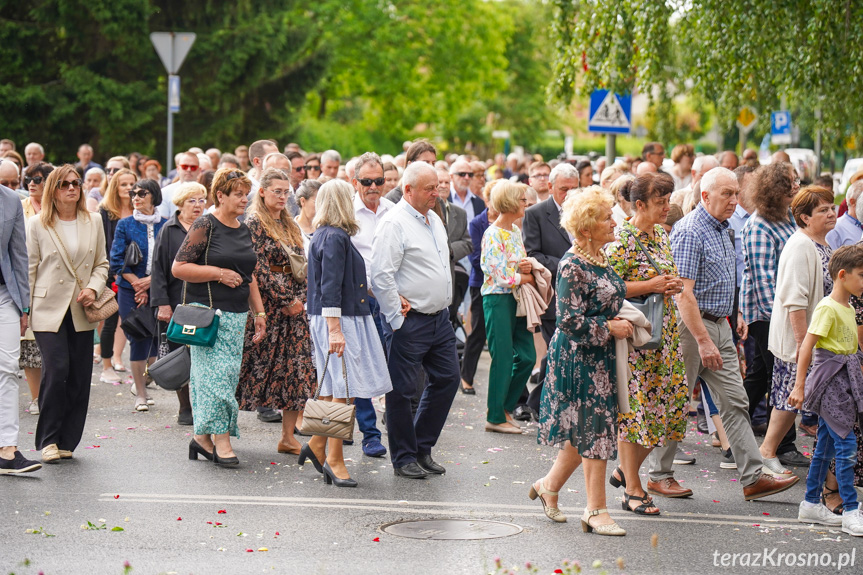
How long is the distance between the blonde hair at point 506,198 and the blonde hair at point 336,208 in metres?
2.34

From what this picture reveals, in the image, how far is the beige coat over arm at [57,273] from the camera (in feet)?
27.8

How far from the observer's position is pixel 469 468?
8547 millimetres

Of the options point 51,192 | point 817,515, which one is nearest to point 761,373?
point 817,515

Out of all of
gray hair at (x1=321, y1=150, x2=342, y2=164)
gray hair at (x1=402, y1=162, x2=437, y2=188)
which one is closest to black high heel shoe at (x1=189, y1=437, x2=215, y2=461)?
gray hair at (x1=402, y1=162, x2=437, y2=188)

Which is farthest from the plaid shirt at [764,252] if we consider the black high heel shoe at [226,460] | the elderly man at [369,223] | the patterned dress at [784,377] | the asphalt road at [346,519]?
the black high heel shoe at [226,460]

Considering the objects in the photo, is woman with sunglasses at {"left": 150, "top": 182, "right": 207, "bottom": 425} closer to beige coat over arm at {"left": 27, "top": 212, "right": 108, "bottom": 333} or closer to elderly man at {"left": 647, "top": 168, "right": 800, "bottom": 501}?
beige coat over arm at {"left": 27, "top": 212, "right": 108, "bottom": 333}

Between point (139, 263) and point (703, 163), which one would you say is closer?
point (139, 263)

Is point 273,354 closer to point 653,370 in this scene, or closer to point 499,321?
point 499,321

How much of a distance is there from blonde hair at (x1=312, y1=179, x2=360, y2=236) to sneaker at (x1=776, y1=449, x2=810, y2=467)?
3733 millimetres

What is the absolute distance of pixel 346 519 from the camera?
7023mm

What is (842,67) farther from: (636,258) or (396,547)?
(396,547)

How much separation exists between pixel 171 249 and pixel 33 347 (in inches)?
63.8

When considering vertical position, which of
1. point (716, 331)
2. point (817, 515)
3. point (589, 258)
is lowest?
point (817, 515)

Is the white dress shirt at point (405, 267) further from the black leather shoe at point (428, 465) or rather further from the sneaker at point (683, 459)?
the sneaker at point (683, 459)
